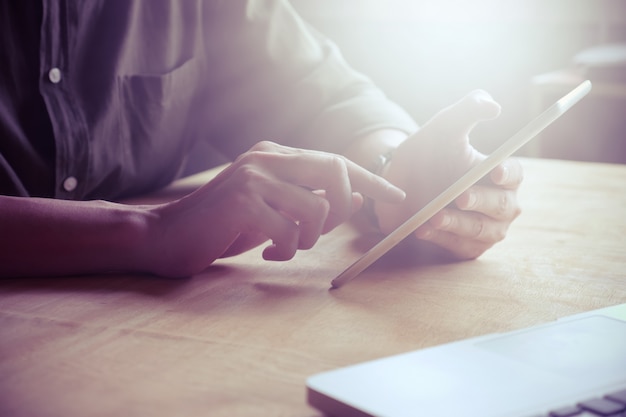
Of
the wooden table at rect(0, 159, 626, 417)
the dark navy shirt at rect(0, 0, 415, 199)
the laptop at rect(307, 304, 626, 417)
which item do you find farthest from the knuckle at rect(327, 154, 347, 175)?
the dark navy shirt at rect(0, 0, 415, 199)

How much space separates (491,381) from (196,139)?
110 cm

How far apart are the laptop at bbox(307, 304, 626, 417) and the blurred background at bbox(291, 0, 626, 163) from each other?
2.61m

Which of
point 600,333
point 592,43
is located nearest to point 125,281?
point 600,333

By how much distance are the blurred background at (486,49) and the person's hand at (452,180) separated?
7.26 ft

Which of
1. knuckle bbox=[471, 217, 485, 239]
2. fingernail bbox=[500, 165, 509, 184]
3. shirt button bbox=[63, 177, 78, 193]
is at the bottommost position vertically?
shirt button bbox=[63, 177, 78, 193]

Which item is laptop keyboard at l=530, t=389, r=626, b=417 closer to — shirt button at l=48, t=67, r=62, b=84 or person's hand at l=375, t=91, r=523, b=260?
person's hand at l=375, t=91, r=523, b=260

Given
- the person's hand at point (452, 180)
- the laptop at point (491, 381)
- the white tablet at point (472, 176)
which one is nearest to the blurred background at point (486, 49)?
the person's hand at point (452, 180)

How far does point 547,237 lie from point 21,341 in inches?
23.7

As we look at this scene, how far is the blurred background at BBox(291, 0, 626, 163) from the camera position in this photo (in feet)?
10.1

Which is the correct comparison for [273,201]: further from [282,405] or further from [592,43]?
[592,43]

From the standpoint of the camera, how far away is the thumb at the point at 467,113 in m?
0.84

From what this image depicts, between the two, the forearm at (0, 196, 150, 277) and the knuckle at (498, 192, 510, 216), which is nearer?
the forearm at (0, 196, 150, 277)

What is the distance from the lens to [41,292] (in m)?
0.72

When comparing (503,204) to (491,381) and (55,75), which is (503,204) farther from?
(55,75)
